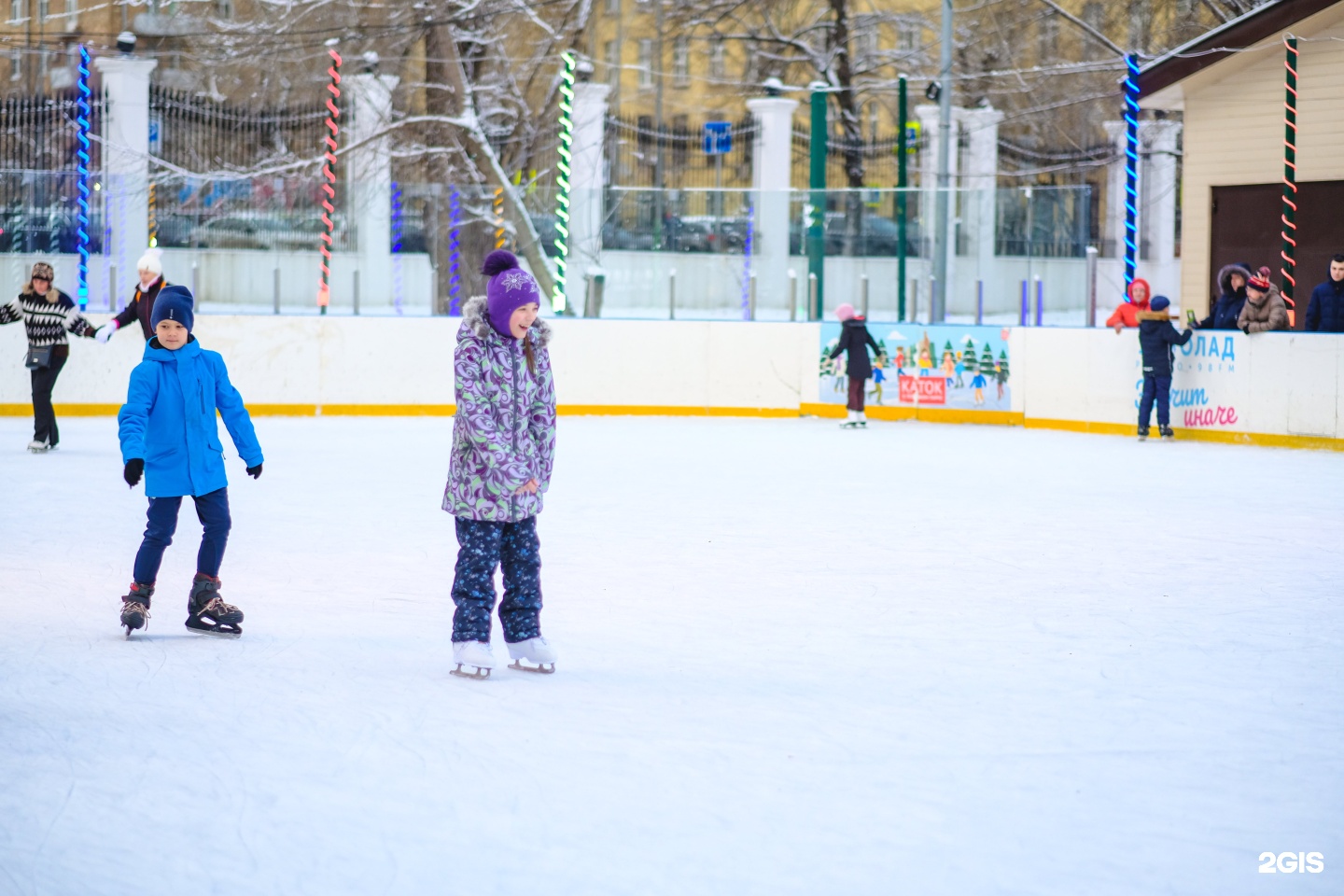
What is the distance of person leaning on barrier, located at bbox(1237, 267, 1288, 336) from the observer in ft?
48.0

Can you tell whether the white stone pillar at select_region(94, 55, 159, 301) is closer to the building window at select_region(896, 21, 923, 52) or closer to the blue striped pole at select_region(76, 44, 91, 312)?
the blue striped pole at select_region(76, 44, 91, 312)

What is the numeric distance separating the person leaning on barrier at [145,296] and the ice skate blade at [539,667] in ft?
22.2

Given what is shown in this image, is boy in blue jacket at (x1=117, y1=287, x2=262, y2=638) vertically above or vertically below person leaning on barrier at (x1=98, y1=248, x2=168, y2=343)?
below

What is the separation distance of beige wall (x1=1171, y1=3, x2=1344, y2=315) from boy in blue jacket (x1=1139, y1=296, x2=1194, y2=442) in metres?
4.20

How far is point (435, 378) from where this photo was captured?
17578 mm

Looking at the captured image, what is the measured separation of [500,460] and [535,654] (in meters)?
0.68

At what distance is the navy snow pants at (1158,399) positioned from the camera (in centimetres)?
1493

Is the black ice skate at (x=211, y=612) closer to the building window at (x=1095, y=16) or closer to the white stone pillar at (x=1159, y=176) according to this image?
the white stone pillar at (x=1159, y=176)

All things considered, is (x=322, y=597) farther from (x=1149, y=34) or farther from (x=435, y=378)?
(x=1149, y=34)

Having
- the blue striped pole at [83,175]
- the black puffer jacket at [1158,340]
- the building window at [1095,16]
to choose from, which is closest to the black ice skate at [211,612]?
the black puffer jacket at [1158,340]

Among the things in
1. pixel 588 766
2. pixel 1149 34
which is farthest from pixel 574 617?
pixel 1149 34

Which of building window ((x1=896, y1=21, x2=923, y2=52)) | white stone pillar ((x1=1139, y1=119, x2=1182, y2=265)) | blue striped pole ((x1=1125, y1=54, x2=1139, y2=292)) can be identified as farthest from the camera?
building window ((x1=896, y1=21, x2=923, y2=52))

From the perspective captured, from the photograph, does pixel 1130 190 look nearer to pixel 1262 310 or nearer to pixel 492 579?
pixel 1262 310

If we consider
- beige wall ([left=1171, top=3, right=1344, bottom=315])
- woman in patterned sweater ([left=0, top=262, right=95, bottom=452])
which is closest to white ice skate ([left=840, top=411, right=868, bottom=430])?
beige wall ([left=1171, top=3, right=1344, bottom=315])
